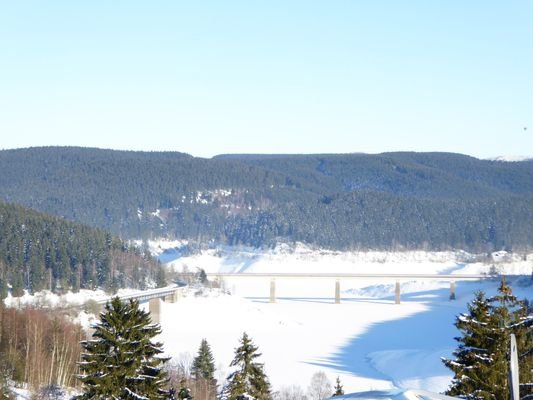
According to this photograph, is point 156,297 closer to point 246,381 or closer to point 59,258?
point 59,258

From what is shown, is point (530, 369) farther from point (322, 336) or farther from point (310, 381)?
point (322, 336)

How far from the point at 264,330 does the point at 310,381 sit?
138 ft

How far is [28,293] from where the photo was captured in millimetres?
111250

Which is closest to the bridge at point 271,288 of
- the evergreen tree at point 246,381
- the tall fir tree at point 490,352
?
the evergreen tree at point 246,381

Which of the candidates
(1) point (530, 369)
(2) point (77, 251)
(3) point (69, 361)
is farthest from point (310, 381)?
(2) point (77, 251)

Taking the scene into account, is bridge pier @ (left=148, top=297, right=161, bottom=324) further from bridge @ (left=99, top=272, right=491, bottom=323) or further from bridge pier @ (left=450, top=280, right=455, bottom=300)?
bridge pier @ (left=450, top=280, right=455, bottom=300)

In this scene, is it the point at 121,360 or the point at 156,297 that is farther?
the point at 156,297

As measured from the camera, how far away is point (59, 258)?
123 m

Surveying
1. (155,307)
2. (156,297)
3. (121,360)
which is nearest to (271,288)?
(156,297)

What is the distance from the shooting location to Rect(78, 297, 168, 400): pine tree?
75.6 ft

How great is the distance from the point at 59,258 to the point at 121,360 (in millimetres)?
102025

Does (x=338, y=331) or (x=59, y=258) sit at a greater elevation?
(x=59, y=258)

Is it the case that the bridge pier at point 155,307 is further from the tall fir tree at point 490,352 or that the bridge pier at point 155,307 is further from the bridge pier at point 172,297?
the tall fir tree at point 490,352

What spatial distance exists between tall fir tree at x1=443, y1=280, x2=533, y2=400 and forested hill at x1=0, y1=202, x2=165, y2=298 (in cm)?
8575
